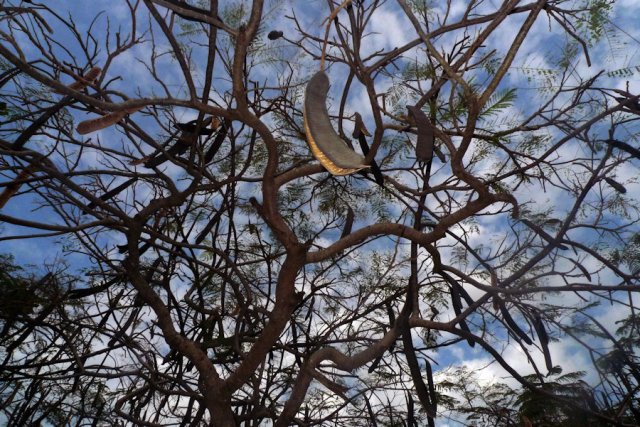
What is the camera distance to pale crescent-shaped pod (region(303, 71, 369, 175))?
1084 mm

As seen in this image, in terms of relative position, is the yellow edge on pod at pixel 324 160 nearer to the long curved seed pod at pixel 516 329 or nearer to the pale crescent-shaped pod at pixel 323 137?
the pale crescent-shaped pod at pixel 323 137

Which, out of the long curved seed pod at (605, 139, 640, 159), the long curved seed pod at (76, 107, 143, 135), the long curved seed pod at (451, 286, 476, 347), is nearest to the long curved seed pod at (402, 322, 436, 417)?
→ the long curved seed pod at (451, 286, 476, 347)

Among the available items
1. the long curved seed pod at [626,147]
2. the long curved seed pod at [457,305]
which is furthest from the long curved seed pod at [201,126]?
the long curved seed pod at [626,147]

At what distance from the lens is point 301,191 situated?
299 cm

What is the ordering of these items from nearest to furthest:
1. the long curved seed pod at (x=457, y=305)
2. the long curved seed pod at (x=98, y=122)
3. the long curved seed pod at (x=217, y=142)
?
the long curved seed pod at (x=98, y=122) < the long curved seed pod at (x=457, y=305) < the long curved seed pod at (x=217, y=142)

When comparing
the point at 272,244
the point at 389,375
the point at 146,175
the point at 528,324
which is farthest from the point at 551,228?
the point at 146,175

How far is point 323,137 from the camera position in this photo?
1133 mm

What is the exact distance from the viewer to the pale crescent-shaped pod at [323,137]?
108 centimetres

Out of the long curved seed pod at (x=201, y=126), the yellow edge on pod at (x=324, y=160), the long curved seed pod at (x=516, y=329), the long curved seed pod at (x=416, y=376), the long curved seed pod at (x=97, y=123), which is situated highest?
the long curved seed pod at (x=201, y=126)

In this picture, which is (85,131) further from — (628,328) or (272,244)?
(628,328)

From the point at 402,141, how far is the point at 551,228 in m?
0.80

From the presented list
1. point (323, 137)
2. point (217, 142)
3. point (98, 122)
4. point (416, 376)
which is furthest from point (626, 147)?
point (98, 122)

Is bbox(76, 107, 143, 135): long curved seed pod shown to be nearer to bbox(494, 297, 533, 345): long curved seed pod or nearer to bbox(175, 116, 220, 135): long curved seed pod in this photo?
bbox(175, 116, 220, 135): long curved seed pod

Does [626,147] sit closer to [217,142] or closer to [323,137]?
[323,137]
